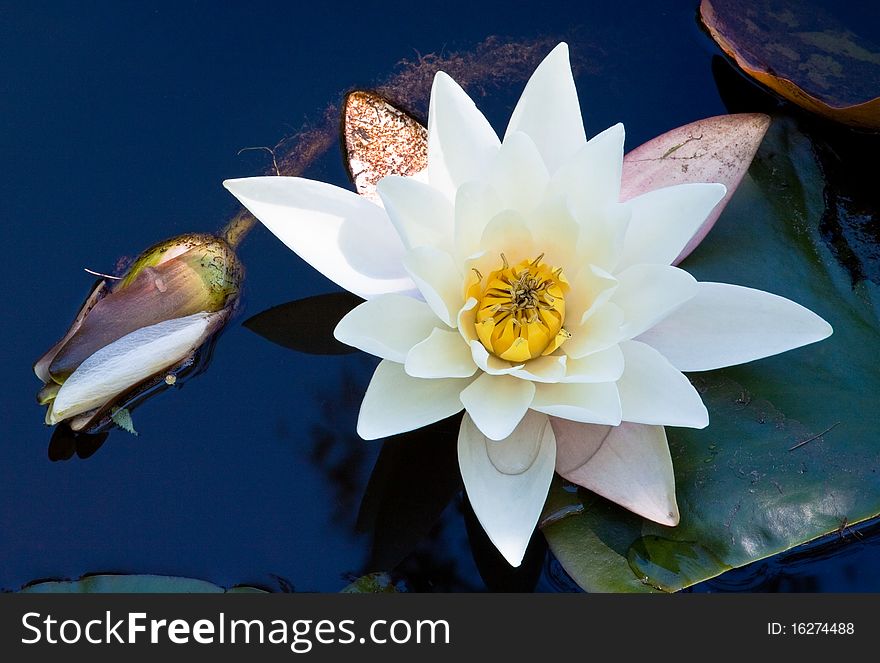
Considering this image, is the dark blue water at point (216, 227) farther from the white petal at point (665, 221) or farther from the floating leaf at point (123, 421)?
the white petal at point (665, 221)

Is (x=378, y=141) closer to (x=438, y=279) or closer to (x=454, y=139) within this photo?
(x=454, y=139)

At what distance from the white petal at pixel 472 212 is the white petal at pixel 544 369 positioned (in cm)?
26

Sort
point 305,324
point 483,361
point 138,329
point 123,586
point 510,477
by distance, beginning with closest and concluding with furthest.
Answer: point 483,361 → point 510,477 → point 123,586 → point 138,329 → point 305,324

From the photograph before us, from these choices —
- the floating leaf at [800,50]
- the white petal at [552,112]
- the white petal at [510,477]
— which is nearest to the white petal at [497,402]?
the white petal at [510,477]

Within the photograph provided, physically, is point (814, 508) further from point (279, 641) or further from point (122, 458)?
point (122, 458)

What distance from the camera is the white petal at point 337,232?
1645mm

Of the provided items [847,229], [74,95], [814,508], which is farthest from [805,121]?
[74,95]

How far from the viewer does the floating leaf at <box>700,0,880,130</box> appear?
78.2 inches

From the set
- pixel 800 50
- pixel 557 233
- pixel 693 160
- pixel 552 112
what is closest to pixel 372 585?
pixel 557 233

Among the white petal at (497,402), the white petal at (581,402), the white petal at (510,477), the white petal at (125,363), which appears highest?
the white petal at (125,363)

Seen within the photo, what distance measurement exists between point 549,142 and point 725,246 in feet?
1.97

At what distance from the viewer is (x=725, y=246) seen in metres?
1.93

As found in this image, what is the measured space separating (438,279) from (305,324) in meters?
0.56

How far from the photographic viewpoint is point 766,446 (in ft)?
5.71
